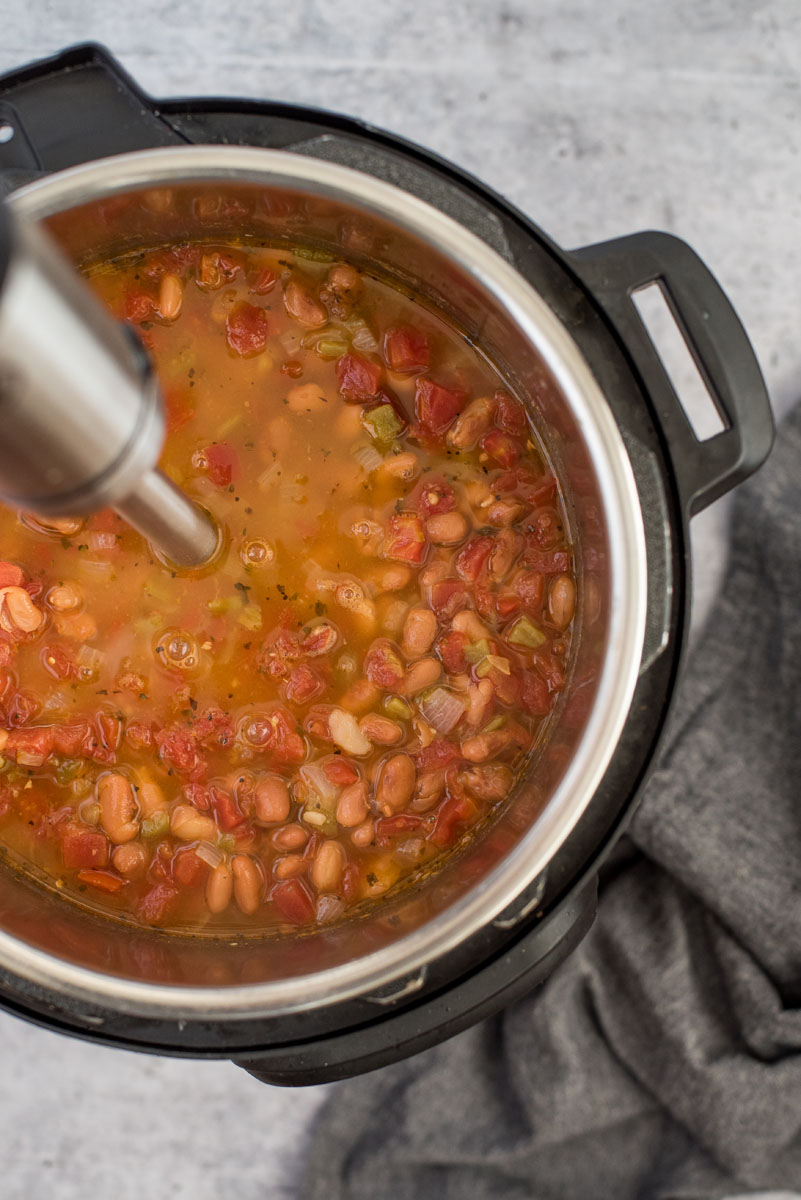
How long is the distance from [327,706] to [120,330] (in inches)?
24.9

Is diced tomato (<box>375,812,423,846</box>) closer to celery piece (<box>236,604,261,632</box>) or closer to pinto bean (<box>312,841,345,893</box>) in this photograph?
pinto bean (<box>312,841,345,893</box>)

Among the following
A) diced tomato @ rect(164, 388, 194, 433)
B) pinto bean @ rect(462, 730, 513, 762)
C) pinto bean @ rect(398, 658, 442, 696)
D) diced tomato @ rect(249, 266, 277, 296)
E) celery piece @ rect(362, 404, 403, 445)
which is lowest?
pinto bean @ rect(462, 730, 513, 762)

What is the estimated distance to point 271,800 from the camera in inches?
45.7

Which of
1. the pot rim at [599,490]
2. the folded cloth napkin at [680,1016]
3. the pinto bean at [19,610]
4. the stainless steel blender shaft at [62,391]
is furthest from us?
the folded cloth napkin at [680,1016]

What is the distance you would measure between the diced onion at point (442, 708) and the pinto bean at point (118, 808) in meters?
0.37

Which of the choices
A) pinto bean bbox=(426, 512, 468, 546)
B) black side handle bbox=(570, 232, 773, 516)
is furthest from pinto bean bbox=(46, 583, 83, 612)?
black side handle bbox=(570, 232, 773, 516)

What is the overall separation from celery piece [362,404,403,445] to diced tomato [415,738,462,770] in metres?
0.37

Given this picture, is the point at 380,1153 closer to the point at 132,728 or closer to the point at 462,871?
the point at 462,871

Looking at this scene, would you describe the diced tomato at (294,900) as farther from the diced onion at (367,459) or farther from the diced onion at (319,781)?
the diced onion at (367,459)

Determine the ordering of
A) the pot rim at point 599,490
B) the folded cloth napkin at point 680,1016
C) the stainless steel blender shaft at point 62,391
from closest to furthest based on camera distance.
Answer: the stainless steel blender shaft at point 62,391 → the pot rim at point 599,490 → the folded cloth napkin at point 680,1016

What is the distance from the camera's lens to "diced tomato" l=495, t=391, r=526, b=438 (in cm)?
118

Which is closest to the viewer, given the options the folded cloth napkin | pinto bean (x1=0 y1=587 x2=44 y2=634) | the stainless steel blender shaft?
the stainless steel blender shaft

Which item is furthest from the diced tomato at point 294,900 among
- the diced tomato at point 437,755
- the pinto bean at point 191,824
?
the diced tomato at point 437,755

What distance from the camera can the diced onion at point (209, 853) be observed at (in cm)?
118
